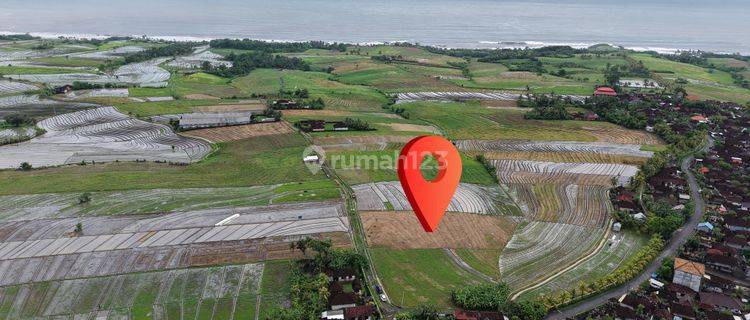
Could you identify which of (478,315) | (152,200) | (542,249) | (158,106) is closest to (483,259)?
(542,249)

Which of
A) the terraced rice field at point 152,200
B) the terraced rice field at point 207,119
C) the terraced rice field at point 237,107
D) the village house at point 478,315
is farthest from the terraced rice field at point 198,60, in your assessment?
the village house at point 478,315

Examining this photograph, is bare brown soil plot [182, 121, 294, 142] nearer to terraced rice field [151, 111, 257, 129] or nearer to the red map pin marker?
terraced rice field [151, 111, 257, 129]

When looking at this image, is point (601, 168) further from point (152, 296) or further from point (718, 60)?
point (718, 60)

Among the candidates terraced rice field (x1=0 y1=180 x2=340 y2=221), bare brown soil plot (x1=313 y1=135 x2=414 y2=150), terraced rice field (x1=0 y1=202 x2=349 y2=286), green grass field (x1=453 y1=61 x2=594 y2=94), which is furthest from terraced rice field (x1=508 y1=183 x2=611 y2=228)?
green grass field (x1=453 y1=61 x2=594 y2=94)

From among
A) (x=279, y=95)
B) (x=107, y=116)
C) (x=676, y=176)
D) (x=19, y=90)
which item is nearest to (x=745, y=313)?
(x=676, y=176)

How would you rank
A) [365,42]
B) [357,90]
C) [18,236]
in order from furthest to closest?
[365,42] < [357,90] < [18,236]

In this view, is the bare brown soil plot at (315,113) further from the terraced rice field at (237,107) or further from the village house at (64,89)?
the village house at (64,89)
